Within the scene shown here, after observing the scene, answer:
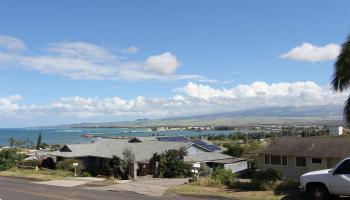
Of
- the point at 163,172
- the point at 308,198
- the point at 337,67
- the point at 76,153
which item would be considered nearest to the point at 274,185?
the point at 308,198

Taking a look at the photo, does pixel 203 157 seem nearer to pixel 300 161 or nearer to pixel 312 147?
pixel 300 161

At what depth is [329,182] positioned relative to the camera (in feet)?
63.6

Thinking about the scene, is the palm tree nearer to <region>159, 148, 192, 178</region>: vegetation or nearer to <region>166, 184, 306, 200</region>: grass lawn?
<region>166, 184, 306, 200</region>: grass lawn

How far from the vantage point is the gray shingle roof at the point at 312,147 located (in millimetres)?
42562

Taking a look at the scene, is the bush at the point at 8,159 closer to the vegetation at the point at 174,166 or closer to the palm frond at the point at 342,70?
the vegetation at the point at 174,166

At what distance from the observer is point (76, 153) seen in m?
61.5

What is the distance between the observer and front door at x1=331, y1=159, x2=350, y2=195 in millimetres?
18750

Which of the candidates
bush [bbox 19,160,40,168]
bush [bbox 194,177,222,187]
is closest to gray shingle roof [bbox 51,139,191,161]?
bush [bbox 19,160,40,168]

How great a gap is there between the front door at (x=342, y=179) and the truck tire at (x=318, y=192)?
1.91ft

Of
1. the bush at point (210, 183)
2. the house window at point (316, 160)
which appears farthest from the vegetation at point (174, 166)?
the bush at point (210, 183)

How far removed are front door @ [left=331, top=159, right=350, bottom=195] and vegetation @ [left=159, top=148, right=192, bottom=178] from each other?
27911 mm

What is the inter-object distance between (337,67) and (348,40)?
1408 millimetres

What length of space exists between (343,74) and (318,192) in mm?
7277

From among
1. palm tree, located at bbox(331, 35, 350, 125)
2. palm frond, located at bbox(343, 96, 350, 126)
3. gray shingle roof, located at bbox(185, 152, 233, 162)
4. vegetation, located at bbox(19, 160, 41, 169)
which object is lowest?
vegetation, located at bbox(19, 160, 41, 169)
